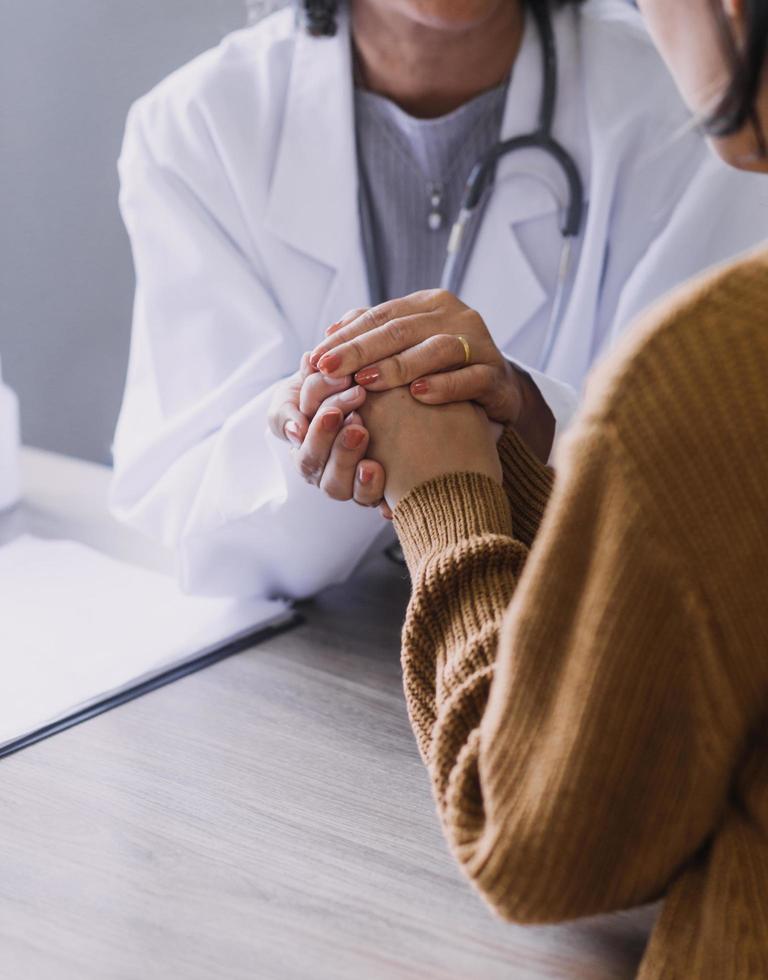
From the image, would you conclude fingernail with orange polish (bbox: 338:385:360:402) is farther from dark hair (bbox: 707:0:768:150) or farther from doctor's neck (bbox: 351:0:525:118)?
doctor's neck (bbox: 351:0:525:118)

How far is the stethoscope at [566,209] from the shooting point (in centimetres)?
104

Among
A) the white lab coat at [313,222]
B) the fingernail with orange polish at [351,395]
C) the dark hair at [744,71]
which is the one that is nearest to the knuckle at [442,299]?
the fingernail with orange polish at [351,395]

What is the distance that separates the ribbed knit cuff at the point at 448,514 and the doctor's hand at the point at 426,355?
10 cm

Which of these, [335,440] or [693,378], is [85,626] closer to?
[335,440]

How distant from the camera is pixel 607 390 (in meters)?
0.40

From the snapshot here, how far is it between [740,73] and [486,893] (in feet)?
1.16

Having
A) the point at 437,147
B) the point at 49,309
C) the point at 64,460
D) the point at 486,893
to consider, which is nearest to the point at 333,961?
the point at 486,893

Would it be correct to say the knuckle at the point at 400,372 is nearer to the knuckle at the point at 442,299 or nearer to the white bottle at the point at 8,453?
the knuckle at the point at 442,299

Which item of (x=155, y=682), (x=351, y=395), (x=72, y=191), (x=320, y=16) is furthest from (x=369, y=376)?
(x=72, y=191)

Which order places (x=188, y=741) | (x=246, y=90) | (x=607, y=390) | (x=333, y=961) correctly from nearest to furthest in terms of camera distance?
(x=607, y=390) < (x=333, y=961) < (x=188, y=741) < (x=246, y=90)

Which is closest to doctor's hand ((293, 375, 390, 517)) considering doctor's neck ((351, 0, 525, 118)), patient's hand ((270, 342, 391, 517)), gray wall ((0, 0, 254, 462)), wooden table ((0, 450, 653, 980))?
patient's hand ((270, 342, 391, 517))

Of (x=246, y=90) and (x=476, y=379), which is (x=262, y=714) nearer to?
(x=476, y=379)

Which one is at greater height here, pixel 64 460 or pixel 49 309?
pixel 49 309

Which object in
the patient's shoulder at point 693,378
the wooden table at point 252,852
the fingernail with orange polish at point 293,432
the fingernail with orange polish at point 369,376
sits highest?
the patient's shoulder at point 693,378
